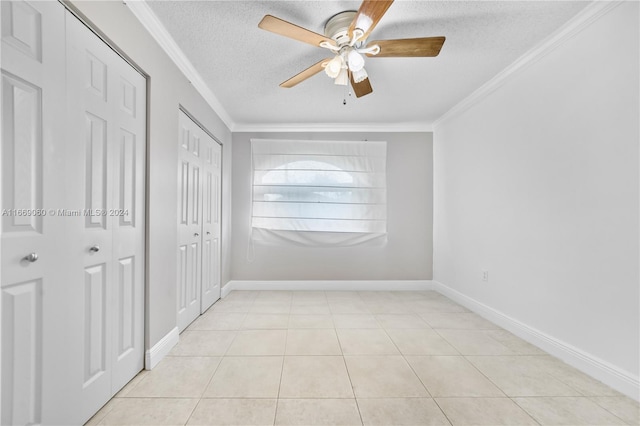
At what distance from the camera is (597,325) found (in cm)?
184

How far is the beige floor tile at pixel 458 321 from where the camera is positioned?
109 inches

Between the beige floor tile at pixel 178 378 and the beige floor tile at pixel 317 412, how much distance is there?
0.55 metres

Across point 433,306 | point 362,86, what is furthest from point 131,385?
point 433,306

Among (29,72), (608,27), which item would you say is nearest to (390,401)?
(29,72)

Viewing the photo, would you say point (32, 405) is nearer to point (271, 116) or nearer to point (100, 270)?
point (100, 270)

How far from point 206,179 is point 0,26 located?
215 centimetres

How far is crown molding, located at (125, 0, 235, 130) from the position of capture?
178cm

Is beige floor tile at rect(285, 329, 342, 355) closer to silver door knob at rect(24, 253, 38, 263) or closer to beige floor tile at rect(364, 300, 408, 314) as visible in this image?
beige floor tile at rect(364, 300, 408, 314)

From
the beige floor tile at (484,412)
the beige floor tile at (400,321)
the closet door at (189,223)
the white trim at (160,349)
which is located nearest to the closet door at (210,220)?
the closet door at (189,223)

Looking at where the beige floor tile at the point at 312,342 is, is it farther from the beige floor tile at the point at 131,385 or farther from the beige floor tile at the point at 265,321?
the beige floor tile at the point at 131,385

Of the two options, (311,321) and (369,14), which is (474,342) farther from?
(369,14)

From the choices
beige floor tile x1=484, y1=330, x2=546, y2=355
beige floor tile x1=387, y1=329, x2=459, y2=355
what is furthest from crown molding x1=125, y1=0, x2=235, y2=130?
beige floor tile x1=484, y1=330, x2=546, y2=355

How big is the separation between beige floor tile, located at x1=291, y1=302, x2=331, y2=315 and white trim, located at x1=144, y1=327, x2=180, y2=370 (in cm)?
123

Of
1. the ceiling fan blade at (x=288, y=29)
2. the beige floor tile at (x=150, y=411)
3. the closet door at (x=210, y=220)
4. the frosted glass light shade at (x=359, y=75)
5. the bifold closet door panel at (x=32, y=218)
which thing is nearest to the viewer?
the bifold closet door panel at (x=32, y=218)
